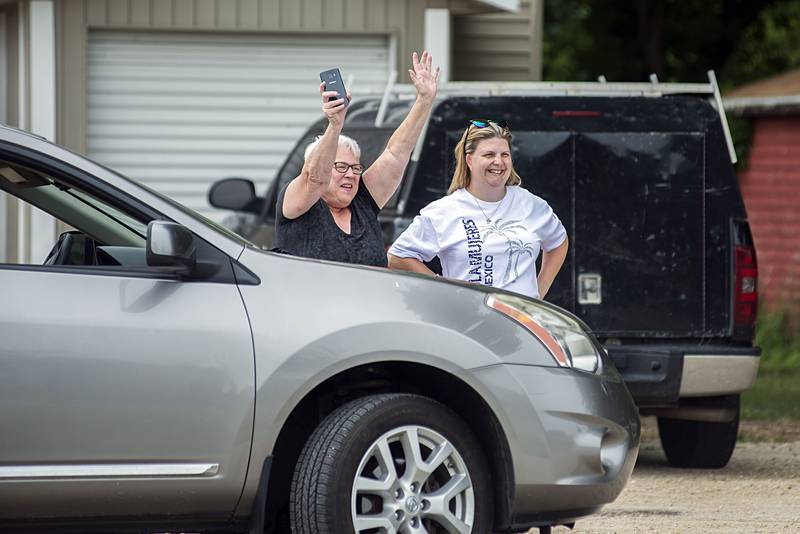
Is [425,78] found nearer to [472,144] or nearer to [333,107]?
[472,144]

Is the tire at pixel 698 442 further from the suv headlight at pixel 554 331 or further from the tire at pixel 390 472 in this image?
the tire at pixel 390 472

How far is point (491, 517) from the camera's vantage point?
526 centimetres

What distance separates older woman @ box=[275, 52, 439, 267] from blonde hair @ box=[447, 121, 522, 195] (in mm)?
335

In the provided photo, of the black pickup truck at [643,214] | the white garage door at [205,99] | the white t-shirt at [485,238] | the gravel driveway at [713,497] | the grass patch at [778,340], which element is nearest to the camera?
the white t-shirt at [485,238]

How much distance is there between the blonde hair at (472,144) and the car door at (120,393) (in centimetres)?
156

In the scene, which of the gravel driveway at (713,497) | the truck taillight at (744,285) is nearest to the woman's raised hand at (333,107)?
the gravel driveway at (713,497)

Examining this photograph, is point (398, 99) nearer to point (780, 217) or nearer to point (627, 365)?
point (627, 365)

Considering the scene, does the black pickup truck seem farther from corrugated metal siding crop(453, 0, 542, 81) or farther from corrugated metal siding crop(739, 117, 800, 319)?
corrugated metal siding crop(739, 117, 800, 319)

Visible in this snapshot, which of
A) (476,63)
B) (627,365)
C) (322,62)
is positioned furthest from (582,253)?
(476,63)

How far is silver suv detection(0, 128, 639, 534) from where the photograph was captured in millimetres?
4867

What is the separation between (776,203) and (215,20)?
22.6 ft

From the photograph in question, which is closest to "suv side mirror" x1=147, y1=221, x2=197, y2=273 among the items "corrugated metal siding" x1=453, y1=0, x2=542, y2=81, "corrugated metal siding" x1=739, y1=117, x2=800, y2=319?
"corrugated metal siding" x1=453, y1=0, x2=542, y2=81

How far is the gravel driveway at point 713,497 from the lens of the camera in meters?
6.74

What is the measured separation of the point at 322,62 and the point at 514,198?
662 centimetres
